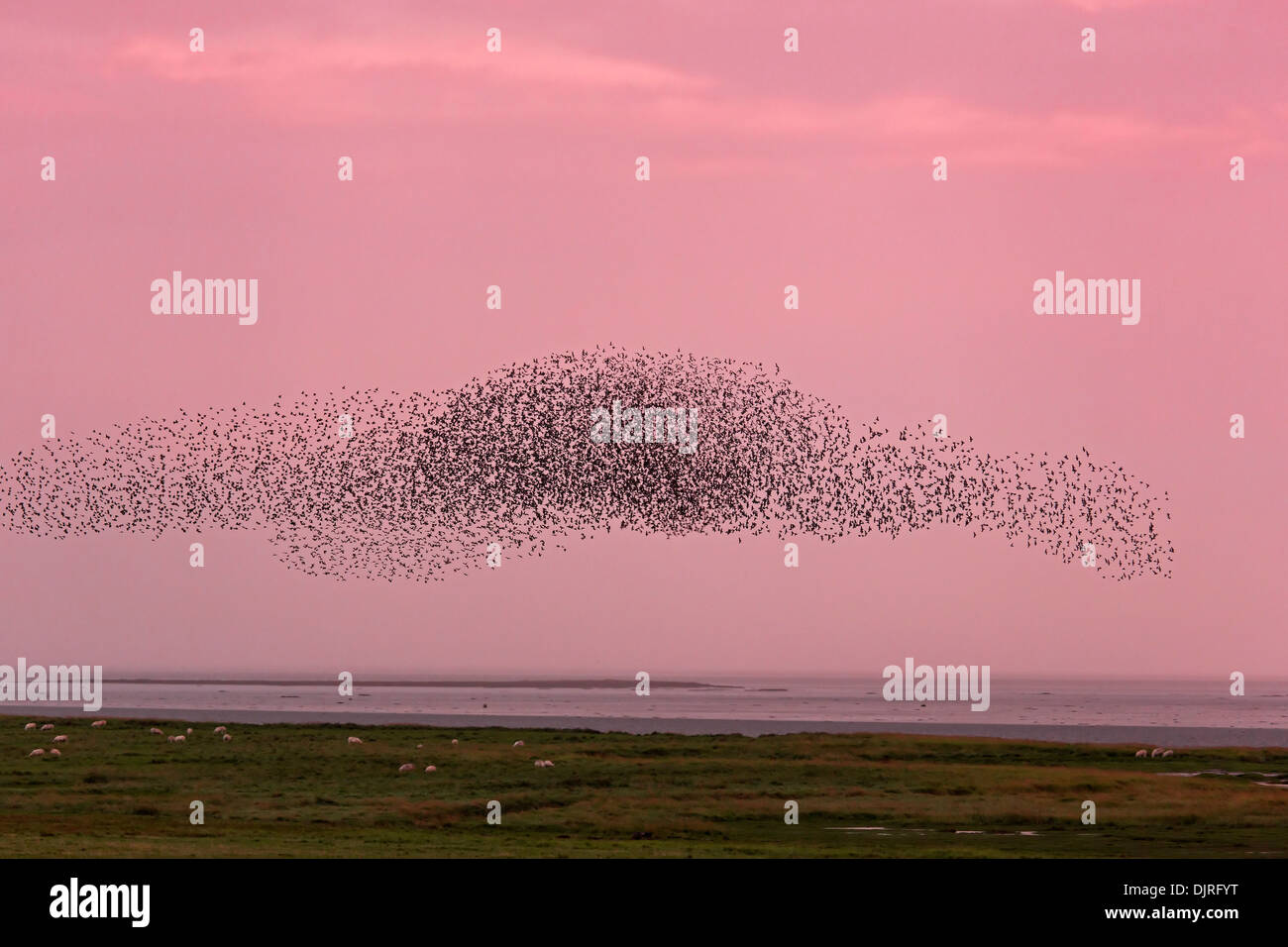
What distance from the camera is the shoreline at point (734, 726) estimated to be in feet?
251

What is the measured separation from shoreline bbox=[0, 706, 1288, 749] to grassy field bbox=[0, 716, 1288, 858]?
13653 millimetres

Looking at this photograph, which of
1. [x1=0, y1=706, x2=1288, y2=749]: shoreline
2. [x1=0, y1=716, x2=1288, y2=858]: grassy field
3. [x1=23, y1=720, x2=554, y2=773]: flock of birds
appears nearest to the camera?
[x1=0, y1=716, x2=1288, y2=858]: grassy field

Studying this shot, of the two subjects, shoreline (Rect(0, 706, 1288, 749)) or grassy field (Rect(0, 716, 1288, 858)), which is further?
shoreline (Rect(0, 706, 1288, 749))

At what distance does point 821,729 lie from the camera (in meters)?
81.5

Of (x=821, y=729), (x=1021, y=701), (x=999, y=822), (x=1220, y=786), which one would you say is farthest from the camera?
(x=1021, y=701)

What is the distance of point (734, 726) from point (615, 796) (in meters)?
41.3

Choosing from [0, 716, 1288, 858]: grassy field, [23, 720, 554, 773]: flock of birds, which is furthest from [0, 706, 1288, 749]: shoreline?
[0, 716, 1288, 858]: grassy field

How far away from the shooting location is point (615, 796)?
4244 cm

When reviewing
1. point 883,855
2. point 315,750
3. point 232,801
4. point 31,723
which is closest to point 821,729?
point 315,750

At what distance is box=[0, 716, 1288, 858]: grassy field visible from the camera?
3022 centimetres

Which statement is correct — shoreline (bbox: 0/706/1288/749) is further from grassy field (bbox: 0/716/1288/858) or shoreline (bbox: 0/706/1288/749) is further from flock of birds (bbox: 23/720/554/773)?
grassy field (bbox: 0/716/1288/858)
